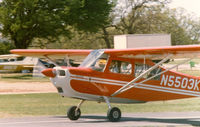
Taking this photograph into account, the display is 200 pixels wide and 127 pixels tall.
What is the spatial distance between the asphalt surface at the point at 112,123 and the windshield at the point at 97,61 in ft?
5.53

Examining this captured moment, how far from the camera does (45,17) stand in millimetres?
42812

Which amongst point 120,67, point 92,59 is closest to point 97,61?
point 92,59

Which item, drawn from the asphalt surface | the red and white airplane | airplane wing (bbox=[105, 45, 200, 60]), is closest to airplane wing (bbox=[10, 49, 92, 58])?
the red and white airplane

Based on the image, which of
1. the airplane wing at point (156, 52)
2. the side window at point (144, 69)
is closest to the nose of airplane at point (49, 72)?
the airplane wing at point (156, 52)

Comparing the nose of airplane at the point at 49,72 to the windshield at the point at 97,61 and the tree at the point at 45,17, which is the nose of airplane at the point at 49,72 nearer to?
the windshield at the point at 97,61

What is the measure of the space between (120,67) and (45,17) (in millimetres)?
30872

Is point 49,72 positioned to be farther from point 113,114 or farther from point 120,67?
point 120,67

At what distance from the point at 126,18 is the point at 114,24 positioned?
225 cm

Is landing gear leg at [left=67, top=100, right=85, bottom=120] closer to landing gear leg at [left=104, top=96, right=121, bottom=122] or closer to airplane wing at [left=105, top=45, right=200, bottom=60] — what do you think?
landing gear leg at [left=104, top=96, right=121, bottom=122]

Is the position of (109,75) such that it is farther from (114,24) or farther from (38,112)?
(114,24)

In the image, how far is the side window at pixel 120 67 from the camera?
1283cm

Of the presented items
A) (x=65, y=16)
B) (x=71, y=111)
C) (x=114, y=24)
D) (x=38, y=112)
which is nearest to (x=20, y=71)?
(x=65, y=16)

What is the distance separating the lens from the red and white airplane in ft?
39.2

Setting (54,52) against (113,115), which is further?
(54,52)
